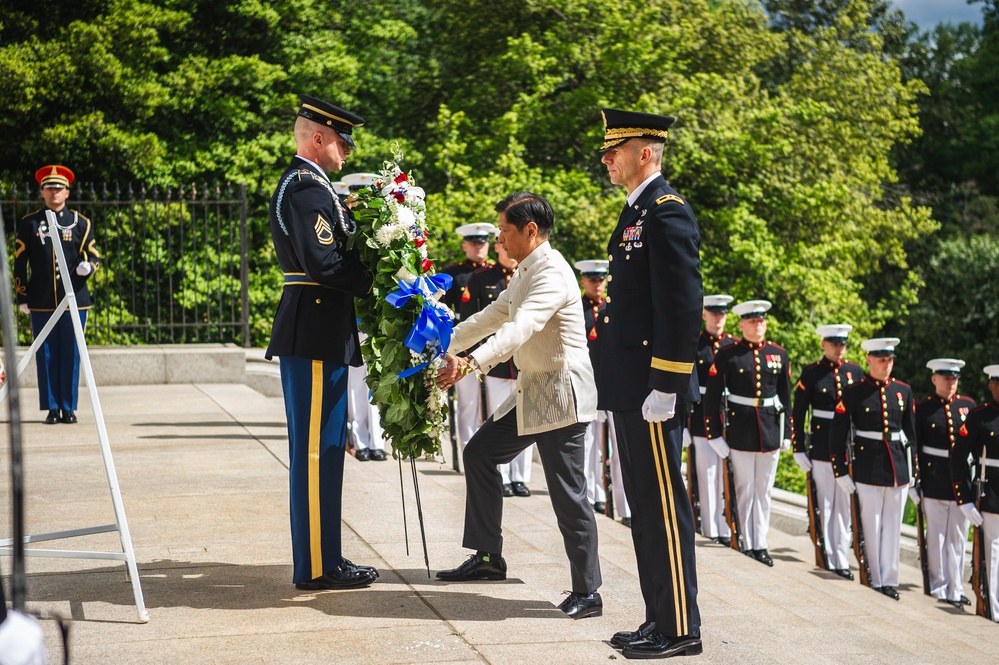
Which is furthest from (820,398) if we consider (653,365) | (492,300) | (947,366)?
(653,365)

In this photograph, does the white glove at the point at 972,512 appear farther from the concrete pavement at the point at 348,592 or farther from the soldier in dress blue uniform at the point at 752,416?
A: the soldier in dress blue uniform at the point at 752,416

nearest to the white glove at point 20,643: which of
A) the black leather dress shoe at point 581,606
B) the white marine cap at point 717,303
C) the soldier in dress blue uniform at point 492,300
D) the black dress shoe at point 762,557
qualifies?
the black leather dress shoe at point 581,606

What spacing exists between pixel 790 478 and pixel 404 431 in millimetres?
14135

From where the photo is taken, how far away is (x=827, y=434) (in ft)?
33.3

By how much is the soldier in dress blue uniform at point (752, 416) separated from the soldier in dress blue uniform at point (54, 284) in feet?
17.4

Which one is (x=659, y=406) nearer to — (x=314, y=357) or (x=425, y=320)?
(x=425, y=320)

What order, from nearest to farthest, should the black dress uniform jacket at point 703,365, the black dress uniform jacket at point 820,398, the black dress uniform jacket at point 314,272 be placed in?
the black dress uniform jacket at point 314,272, the black dress uniform jacket at point 703,365, the black dress uniform jacket at point 820,398

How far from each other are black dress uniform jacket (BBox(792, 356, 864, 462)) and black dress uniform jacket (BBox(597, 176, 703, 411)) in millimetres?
6114

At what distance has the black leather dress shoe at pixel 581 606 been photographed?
15.3 feet

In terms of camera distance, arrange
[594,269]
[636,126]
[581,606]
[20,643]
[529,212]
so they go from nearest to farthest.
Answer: [20,643] < [636,126] < [581,606] < [529,212] < [594,269]

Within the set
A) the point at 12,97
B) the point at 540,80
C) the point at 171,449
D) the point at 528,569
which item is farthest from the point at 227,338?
the point at 528,569

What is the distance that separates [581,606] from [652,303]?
1352mm

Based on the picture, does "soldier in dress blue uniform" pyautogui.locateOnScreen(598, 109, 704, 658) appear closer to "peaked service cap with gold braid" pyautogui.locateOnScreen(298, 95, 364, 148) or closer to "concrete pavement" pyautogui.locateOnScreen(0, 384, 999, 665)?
"concrete pavement" pyautogui.locateOnScreen(0, 384, 999, 665)

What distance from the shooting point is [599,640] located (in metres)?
4.29
